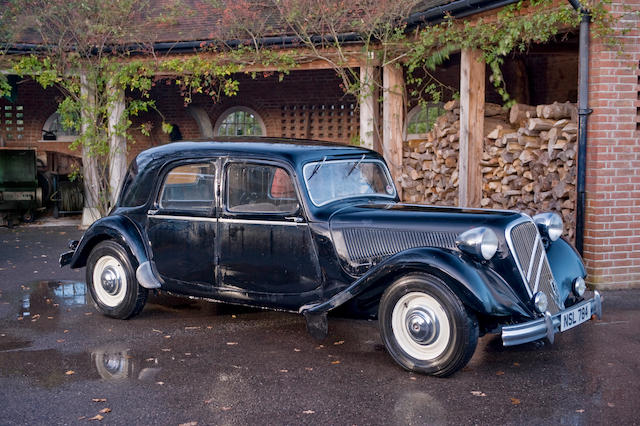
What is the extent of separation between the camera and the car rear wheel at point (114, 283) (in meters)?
6.16

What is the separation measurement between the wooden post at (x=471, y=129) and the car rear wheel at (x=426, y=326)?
4968mm

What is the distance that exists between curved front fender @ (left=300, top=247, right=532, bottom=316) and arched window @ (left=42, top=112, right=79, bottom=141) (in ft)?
46.3

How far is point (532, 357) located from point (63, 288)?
5052 mm

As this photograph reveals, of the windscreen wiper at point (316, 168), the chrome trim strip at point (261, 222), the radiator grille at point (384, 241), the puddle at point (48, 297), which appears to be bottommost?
the puddle at point (48, 297)

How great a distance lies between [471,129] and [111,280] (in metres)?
5.25

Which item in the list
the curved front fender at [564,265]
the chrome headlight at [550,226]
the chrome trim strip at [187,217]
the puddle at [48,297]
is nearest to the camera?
the curved front fender at [564,265]

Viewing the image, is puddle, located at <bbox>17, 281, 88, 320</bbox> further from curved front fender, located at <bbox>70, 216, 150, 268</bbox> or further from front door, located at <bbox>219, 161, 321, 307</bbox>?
front door, located at <bbox>219, 161, 321, 307</bbox>

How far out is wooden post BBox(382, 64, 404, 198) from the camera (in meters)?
10.9

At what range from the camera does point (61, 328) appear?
5977mm

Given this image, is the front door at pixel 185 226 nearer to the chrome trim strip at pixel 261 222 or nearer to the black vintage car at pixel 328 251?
the black vintage car at pixel 328 251

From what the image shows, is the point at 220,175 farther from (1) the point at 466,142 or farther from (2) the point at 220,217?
(1) the point at 466,142

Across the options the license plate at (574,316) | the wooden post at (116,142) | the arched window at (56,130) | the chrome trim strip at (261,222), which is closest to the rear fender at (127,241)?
the chrome trim strip at (261,222)

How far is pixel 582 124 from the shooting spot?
24.1 feet

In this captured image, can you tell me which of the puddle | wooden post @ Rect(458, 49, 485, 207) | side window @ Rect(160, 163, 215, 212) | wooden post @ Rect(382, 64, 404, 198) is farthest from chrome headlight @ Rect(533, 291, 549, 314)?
wooden post @ Rect(382, 64, 404, 198)
